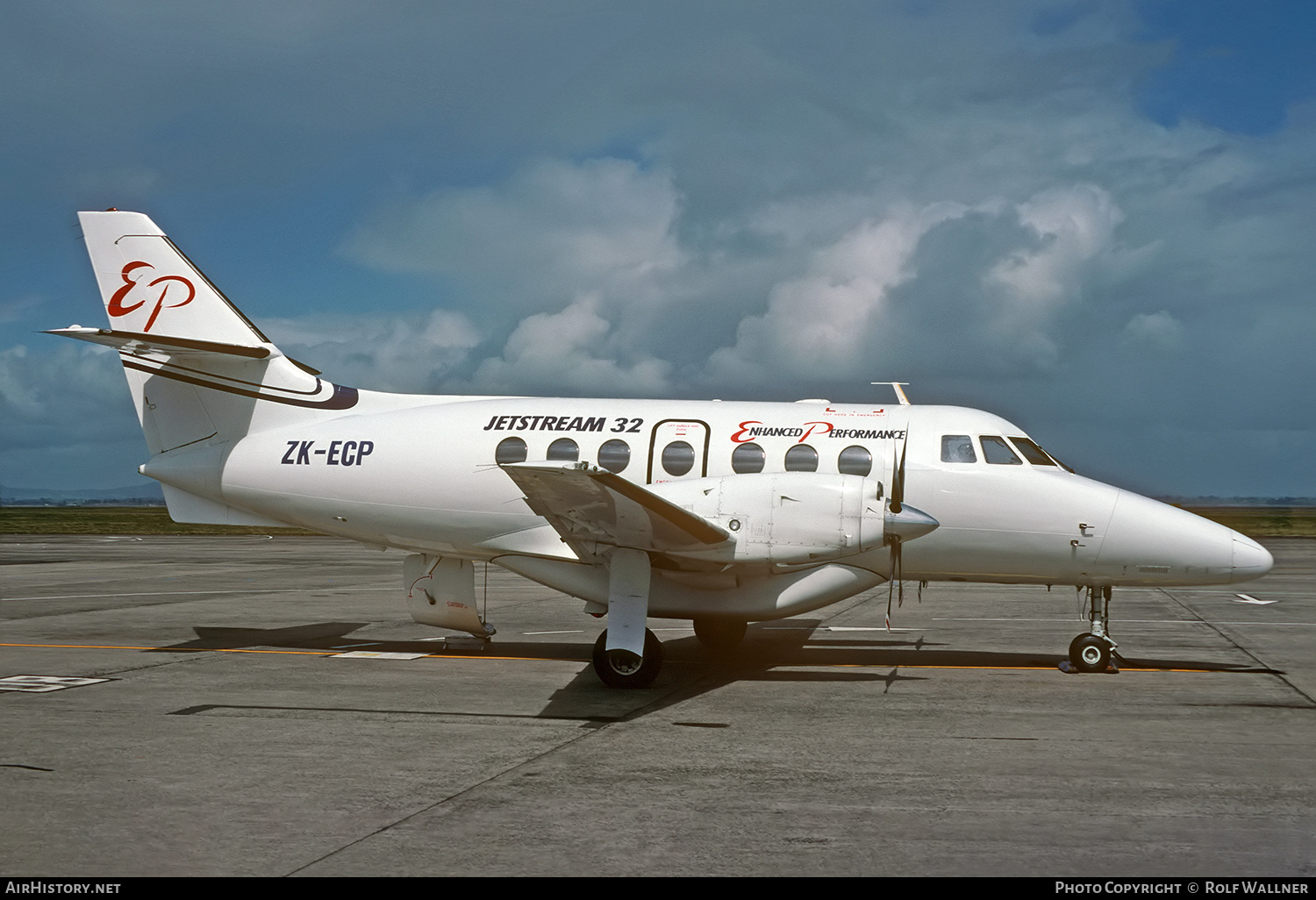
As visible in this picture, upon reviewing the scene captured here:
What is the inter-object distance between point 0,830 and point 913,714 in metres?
7.71

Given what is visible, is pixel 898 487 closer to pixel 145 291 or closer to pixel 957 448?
pixel 957 448

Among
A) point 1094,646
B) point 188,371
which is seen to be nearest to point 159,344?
point 188,371

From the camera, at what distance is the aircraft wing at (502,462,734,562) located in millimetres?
10664

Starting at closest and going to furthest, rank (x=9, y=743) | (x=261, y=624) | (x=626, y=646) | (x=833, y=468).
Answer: (x=9, y=743), (x=626, y=646), (x=833, y=468), (x=261, y=624)

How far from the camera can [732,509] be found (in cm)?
1191

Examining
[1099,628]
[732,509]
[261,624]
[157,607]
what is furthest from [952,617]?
[157,607]

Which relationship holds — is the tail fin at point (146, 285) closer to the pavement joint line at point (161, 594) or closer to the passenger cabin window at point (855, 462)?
the passenger cabin window at point (855, 462)

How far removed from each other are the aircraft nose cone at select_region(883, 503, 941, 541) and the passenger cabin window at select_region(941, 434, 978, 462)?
66.4 inches

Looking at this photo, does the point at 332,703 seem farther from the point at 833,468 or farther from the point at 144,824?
the point at 833,468

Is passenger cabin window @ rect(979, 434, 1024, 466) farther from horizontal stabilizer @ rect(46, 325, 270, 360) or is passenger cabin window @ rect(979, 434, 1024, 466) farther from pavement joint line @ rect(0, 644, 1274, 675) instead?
horizontal stabilizer @ rect(46, 325, 270, 360)

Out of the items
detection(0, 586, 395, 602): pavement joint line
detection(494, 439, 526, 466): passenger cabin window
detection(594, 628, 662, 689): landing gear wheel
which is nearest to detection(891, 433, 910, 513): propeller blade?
detection(594, 628, 662, 689): landing gear wheel

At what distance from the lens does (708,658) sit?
14562 millimetres

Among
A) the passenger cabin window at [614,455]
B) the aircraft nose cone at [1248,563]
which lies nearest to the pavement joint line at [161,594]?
the passenger cabin window at [614,455]

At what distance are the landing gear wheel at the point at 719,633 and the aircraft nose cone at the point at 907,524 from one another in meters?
3.52
